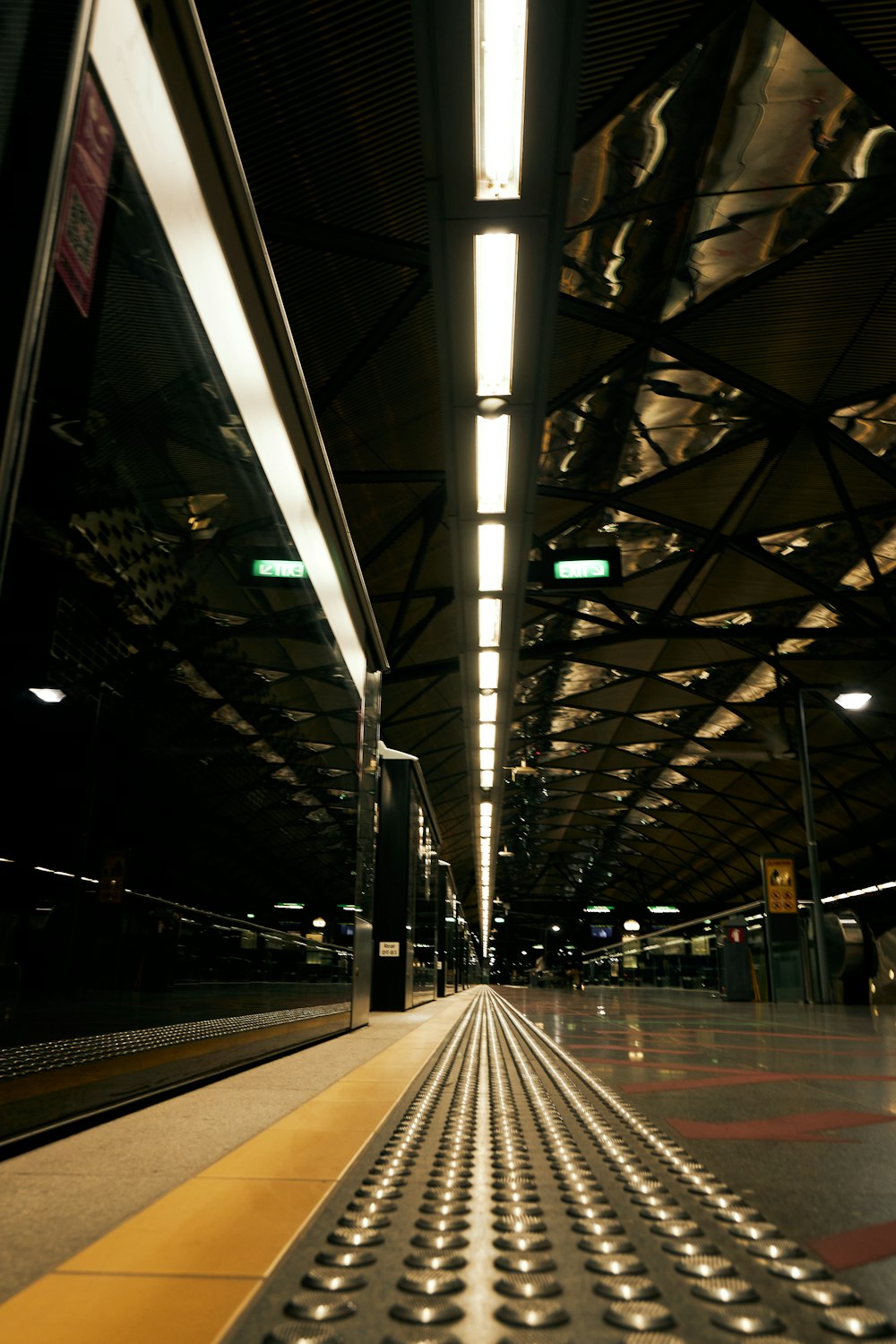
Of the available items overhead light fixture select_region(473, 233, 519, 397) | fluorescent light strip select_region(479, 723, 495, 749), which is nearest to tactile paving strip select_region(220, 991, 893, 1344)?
overhead light fixture select_region(473, 233, 519, 397)

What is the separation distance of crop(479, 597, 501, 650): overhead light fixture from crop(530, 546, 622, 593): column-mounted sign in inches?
32.5

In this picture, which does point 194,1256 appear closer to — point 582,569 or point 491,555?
point 491,555

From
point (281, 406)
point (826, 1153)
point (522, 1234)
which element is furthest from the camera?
point (281, 406)

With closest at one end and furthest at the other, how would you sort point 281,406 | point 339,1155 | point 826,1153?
point 339,1155 → point 826,1153 → point 281,406

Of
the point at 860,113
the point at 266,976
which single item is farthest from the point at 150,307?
the point at 860,113

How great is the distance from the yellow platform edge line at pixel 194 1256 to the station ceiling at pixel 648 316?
541 cm

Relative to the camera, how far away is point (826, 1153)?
2.44 metres

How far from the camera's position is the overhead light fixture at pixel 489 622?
1339 centimetres

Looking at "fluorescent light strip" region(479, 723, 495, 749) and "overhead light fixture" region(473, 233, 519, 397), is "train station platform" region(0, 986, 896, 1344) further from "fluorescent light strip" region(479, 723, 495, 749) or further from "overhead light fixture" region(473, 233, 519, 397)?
"fluorescent light strip" region(479, 723, 495, 749)

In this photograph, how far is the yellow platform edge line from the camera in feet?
3.74

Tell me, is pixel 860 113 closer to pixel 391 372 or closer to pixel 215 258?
pixel 391 372

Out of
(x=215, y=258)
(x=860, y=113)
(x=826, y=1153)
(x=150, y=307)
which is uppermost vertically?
(x=860, y=113)

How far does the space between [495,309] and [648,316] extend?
4124 mm

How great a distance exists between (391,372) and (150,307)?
27.1 feet
